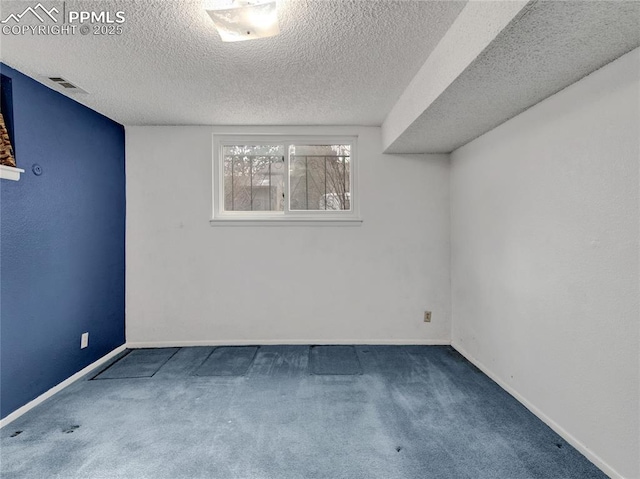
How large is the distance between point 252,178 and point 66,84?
166 cm

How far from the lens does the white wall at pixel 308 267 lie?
332 centimetres

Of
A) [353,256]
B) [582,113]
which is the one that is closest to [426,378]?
[353,256]

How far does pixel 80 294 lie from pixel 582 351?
3556mm

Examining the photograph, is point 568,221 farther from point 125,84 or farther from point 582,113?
point 125,84

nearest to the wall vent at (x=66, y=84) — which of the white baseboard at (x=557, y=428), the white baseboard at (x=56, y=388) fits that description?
the white baseboard at (x=56, y=388)

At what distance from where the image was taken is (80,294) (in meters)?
2.66

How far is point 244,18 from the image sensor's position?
1.51 meters

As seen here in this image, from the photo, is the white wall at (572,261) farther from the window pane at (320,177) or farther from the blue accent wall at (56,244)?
the blue accent wall at (56,244)

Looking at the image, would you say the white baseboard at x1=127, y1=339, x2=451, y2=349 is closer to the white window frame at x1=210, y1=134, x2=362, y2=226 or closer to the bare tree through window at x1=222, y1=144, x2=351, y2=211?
the white window frame at x1=210, y1=134, x2=362, y2=226

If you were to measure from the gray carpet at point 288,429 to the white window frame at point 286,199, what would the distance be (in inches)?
57.0

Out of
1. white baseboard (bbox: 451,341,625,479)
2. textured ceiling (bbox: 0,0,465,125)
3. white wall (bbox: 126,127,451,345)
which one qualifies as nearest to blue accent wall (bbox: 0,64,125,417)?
textured ceiling (bbox: 0,0,465,125)

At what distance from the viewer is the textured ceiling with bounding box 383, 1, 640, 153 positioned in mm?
1186

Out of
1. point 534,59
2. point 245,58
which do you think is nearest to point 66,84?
point 245,58

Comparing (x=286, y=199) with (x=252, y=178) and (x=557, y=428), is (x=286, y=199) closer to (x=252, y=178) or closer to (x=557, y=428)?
(x=252, y=178)
